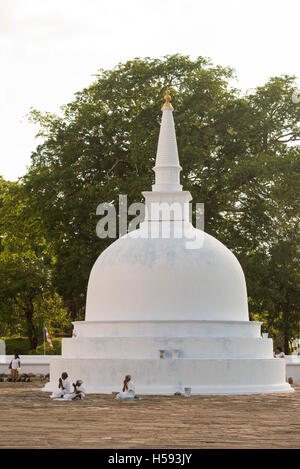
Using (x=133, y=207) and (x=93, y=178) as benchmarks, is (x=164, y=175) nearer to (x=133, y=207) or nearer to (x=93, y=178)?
(x=133, y=207)

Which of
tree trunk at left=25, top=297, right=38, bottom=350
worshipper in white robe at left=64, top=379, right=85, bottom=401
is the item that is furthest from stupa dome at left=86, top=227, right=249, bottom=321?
tree trunk at left=25, top=297, right=38, bottom=350

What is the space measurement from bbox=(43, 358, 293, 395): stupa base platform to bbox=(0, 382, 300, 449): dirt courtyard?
99cm

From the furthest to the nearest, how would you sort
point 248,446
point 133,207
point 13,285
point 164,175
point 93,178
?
point 13,285
point 93,178
point 133,207
point 164,175
point 248,446

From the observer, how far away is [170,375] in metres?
24.1

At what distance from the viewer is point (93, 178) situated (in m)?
42.8

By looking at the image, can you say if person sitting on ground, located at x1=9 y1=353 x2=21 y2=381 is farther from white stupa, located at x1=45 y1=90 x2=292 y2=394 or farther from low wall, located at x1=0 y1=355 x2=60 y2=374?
white stupa, located at x1=45 y1=90 x2=292 y2=394

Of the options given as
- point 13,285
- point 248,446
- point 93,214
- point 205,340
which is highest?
point 93,214

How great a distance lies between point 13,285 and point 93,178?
886cm

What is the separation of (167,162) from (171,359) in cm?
842

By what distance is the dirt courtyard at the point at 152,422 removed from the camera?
42.7 ft

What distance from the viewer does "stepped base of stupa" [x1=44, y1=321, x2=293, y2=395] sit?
2412 cm

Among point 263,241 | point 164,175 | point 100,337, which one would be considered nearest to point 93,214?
point 263,241

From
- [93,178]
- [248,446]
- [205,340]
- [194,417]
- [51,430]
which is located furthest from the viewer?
[93,178]

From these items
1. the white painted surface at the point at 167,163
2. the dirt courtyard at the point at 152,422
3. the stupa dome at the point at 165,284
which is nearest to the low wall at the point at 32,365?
the stupa dome at the point at 165,284
